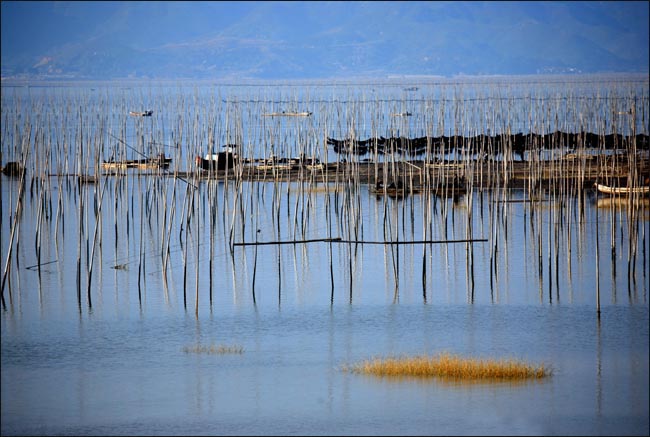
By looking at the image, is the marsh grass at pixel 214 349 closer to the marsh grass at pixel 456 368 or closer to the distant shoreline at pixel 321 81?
the marsh grass at pixel 456 368

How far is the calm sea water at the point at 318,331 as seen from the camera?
11000 millimetres

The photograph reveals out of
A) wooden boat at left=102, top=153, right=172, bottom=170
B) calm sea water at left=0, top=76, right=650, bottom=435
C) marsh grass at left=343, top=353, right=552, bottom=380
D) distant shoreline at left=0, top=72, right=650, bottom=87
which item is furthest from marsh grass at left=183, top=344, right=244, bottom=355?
distant shoreline at left=0, top=72, right=650, bottom=87

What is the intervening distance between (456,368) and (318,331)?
2942 mm

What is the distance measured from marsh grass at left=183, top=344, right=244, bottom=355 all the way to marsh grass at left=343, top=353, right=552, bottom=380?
5.16 ft

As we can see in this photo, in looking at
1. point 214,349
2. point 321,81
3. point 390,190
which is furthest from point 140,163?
point 321,81

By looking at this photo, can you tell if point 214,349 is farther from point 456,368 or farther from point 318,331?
point 456,368

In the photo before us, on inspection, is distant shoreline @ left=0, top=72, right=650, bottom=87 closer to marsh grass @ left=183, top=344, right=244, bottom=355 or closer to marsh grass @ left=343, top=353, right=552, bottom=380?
marsh grass @ left=183, top=344, right=244, bottom=355

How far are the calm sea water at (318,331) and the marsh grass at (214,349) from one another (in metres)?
0.07

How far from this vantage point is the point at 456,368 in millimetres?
12008

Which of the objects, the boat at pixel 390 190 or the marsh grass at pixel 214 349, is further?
the boat at pixel 390 190

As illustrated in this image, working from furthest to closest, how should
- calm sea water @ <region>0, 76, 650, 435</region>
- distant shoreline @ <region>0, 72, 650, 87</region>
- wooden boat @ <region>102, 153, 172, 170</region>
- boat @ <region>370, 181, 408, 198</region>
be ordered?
distant shoreline @ <region>0, 72, 650, 87</region> → boat @ <region>370, 181, 408, 198</region> → wooden boat @ <region>102, 153, 172, 170</region> → calm sea water @ <region>0, 76, 650, 435</region>

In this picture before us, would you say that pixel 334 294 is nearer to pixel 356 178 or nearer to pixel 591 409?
pixel 356 178

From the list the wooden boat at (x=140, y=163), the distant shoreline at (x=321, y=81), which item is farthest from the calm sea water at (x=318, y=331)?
the distant shoreline at (x=321, y=81)

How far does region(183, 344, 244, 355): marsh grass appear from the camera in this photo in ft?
43.8
